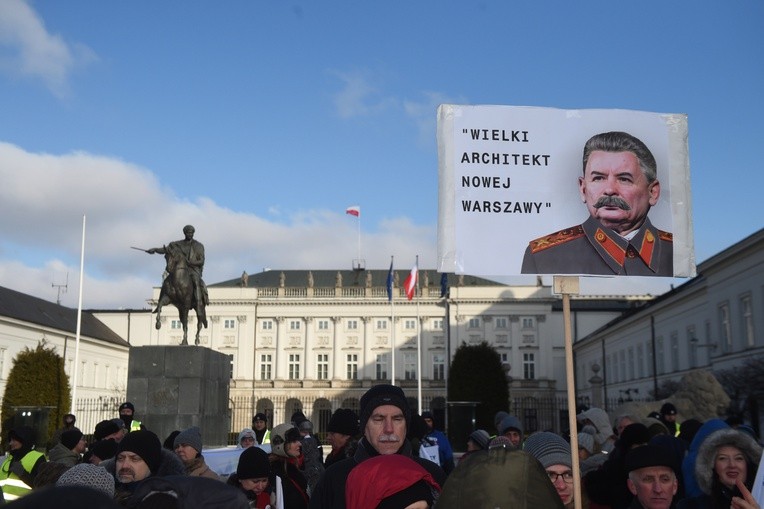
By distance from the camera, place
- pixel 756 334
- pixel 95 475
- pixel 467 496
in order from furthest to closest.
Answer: pixel 756 334
pixel 95 475
pixel 467 496

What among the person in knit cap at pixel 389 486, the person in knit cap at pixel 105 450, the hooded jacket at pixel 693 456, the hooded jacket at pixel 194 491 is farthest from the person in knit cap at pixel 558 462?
the person in knit cap at pixel 105 450

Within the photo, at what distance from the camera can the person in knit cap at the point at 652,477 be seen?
389cm

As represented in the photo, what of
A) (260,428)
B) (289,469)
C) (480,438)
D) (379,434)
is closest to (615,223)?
(379,434)

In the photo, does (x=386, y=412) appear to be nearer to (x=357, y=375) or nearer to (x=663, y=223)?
(x=663, y=223)

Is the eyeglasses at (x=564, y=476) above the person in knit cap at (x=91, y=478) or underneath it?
underneath

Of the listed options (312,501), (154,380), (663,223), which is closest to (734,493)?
(663,223)

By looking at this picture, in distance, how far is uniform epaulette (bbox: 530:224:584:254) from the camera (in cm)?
502

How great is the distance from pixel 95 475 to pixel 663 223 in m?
3.84

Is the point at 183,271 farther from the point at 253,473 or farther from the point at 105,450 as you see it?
the point at 253,473

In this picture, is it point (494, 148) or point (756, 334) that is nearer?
point (494, 148)

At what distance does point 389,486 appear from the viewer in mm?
2320

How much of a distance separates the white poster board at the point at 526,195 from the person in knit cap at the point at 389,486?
2512mm

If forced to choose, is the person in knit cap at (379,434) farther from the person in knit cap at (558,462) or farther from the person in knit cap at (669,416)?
the person in knit cap at (669,416)

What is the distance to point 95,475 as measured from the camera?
3.55 meters
